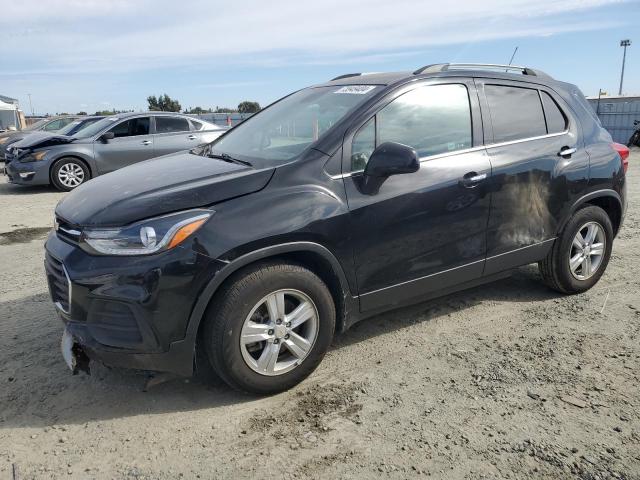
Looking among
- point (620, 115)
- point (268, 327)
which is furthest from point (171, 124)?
point (620, 115)

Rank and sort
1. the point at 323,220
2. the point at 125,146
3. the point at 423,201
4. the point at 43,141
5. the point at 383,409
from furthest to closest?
the point at 125,146, the point at 43,141, the point at 423,201, the point at 323,220, the point at 383,409

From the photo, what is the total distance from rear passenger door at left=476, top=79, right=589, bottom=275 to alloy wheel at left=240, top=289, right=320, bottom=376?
1.54 metres

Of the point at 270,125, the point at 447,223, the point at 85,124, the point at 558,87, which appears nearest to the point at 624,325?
the point at 447,223

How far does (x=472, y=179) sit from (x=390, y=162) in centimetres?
81

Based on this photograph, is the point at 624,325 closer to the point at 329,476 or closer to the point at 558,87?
the point at 558,87

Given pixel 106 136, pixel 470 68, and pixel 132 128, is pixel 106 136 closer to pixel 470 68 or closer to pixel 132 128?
pixel 132 128

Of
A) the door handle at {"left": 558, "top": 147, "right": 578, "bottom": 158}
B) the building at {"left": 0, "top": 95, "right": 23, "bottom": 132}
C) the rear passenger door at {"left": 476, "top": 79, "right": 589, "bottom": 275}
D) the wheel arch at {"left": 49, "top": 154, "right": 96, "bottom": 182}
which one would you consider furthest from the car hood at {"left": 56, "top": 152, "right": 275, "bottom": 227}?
the building at {"left": 0, "top": 95, "right": 23, "bottom": 132}

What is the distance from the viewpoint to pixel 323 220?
10.2ft

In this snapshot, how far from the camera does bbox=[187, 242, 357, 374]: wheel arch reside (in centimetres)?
283

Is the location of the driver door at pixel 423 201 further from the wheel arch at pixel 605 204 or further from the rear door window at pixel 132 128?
the rear door window at pixel 132 128

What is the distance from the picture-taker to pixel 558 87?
443 cm

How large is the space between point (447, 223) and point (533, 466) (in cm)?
161

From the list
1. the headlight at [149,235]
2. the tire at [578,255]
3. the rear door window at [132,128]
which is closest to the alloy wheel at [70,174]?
the rear door window at [132,128]

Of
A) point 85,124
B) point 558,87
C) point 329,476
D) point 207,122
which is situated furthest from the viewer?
point 85,124
